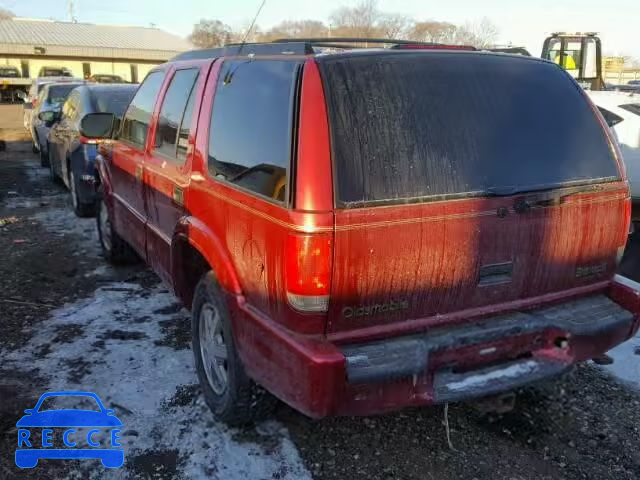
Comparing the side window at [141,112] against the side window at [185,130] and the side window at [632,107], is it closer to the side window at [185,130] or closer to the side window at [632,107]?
the side window at [185,130]

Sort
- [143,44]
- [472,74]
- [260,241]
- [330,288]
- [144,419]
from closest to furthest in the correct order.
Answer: [330,288] → [260,241] → [472,74] → [144,419] → [143,44]

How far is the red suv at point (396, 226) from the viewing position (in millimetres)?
2412

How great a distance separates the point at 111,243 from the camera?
5855 millimetres

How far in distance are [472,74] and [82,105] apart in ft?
20.7

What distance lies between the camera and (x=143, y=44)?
51.9m

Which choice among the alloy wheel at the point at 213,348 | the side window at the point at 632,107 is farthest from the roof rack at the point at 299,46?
the side window at the point at 632,107

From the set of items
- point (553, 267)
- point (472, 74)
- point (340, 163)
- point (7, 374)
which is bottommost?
point (7, 374)

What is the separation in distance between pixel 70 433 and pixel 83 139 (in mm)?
4744

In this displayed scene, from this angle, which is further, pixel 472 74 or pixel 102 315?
pixel 102 315

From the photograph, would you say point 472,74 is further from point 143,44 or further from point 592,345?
point 143,44

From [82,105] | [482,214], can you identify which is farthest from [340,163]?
[82,105]

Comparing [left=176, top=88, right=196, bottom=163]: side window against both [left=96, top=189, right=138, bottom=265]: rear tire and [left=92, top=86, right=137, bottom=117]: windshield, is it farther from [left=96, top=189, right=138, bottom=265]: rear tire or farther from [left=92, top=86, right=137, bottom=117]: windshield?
[left=92, top=86, right=137, bottom=117]: windshield

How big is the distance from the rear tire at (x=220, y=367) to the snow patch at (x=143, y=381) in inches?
5.6

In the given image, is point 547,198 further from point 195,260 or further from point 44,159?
point 44,159
